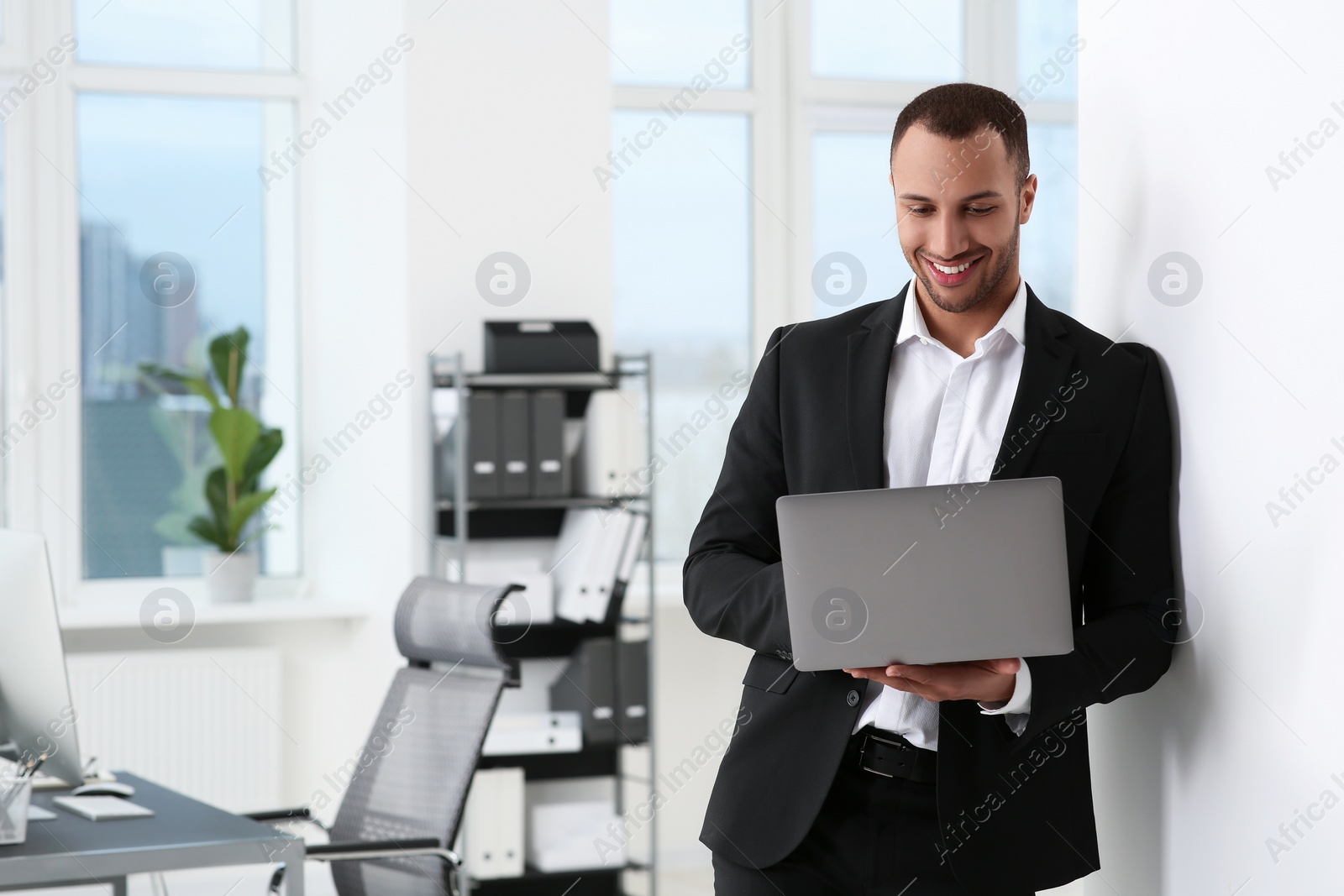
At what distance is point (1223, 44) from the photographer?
136 cm

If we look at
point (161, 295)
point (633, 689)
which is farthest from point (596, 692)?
point (161, 295)

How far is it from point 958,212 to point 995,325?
17 cm

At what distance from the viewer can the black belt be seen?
1.45 metres

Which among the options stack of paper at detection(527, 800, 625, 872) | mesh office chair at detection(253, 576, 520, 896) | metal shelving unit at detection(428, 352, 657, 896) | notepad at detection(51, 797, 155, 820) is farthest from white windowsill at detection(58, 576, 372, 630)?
notepad at detection(51, 797, 155, 820)

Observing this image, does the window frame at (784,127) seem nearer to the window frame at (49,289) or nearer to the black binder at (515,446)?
the black binder at (515,446)

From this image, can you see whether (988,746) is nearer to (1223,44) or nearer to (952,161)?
(952,161)

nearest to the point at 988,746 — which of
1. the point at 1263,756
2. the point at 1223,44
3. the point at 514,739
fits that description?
the point at 1263,756

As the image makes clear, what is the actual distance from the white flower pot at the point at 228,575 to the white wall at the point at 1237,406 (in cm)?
346

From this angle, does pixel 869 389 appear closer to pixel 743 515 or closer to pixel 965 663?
pixel 743 515

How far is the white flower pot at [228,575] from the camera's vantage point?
4441 mm

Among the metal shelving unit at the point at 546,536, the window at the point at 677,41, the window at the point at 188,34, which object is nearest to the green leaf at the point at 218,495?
the metal shelving unit at the point at 546,536

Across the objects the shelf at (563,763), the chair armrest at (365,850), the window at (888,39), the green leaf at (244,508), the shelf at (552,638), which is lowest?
the shelf at (563,763)

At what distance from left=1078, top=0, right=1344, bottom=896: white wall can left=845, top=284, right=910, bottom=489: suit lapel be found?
30 cm

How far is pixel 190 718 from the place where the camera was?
169 inches
